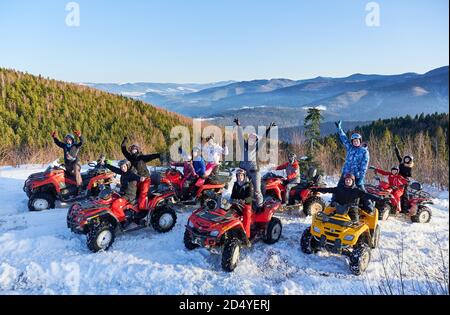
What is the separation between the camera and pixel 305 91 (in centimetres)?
16388

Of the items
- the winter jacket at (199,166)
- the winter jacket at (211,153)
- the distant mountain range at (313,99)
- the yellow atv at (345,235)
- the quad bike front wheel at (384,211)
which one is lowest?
the quad bike front wheel at (384,211)

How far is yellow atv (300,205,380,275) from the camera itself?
632 centimetres

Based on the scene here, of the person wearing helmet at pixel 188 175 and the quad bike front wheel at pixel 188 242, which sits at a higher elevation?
the person wearing helmet at pixel 188 175

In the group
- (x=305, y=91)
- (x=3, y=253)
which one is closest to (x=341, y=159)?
(x=3, y=253)

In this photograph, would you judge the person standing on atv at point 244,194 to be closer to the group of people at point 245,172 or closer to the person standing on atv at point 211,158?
the group of people at point 245,172

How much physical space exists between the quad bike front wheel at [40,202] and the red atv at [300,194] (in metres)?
5.56

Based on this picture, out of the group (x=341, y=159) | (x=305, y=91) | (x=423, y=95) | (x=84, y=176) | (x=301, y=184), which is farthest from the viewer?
(x=305, y=91)

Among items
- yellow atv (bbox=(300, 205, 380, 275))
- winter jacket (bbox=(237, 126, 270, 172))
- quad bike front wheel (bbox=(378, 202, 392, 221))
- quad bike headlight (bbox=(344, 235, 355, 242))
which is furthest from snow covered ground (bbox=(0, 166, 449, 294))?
winter jacket (bbox=(237, 126, 270, 172))

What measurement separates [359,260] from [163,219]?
4015 millimetres

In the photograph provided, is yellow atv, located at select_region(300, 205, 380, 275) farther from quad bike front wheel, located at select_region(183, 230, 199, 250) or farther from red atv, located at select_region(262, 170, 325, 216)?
red atv, located at select_region(262, 170, 325, 216)

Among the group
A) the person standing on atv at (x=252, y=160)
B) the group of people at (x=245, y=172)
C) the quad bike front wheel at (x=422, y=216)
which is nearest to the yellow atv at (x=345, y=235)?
the group of people at (x=245, y=172)

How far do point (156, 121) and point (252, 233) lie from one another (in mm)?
22390

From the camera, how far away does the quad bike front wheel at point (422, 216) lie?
9.88m

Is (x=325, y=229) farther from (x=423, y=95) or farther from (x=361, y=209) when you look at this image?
(x=423, y=95)
